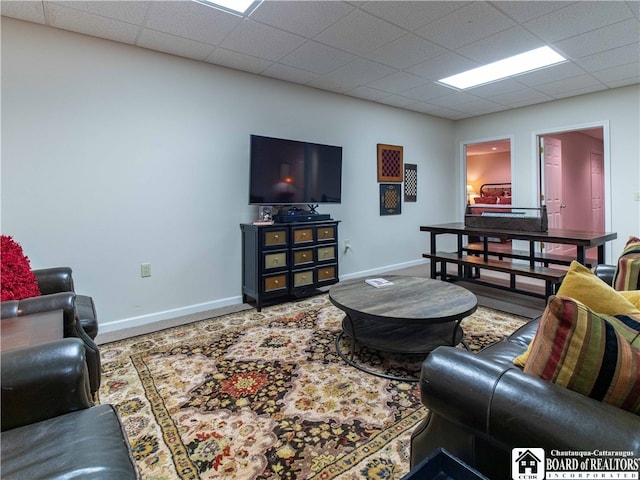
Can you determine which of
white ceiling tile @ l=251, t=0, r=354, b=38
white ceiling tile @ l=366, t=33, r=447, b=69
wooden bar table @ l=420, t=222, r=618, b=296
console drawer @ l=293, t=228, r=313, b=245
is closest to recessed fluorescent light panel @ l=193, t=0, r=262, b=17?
white ceiling tile @ l=251, t=0, r=354, b=38

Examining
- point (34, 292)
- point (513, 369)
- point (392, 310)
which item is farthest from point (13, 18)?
point (513, 369)

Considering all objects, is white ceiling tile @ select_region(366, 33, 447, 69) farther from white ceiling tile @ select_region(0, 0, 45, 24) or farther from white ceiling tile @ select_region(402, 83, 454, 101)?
white ceiling tile @ select_region(0, 0, 45, 24)

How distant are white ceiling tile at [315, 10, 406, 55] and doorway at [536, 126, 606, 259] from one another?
3.45m

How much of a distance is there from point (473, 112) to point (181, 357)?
5510mm

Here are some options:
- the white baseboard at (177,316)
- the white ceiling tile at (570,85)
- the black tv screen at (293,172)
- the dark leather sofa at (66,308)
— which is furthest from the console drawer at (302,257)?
the white ceiling tile at (570,85)

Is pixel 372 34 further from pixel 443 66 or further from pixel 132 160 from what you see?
pixel 132 160

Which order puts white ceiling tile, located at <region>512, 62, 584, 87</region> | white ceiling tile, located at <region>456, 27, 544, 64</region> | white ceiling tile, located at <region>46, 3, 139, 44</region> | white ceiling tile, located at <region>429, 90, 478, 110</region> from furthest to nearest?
white ceiling tile, located at <region>429, 90, 478, 110</region> → white ceiling tile, located at <region>512, 62, 584, 87</region> → white ceiling tile, located at <region>456, 27, 544, 64</region> → white ceiling tile, located at <region>46, 3, 139, 44</region>

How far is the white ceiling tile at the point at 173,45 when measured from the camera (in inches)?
114

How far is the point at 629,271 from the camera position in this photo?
1750mm

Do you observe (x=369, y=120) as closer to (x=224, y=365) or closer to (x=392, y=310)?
(x=392, y=310)

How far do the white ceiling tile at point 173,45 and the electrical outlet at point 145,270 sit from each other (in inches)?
77.1

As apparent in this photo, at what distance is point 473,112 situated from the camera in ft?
18.4

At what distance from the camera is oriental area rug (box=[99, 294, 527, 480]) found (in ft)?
4.92

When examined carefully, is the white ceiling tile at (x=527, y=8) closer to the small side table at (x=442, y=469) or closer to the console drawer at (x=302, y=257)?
the console drawer at (x=302, y=257)
